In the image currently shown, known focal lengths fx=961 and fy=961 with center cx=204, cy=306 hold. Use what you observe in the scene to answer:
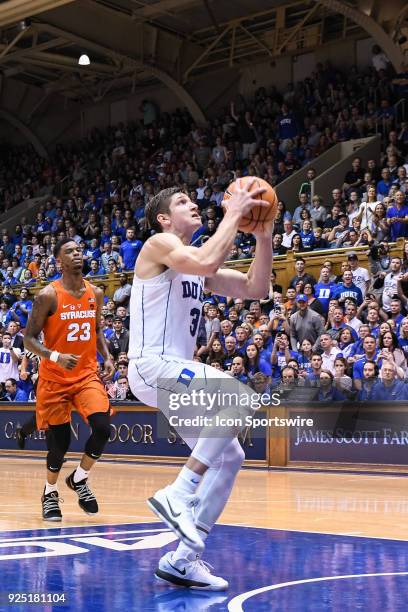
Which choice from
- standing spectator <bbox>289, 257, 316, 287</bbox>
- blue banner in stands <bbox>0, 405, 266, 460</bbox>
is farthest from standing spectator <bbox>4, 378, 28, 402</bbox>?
standing spectator <bbox>289, 257, 316, 287</bbox>

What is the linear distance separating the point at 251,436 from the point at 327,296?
2835mm

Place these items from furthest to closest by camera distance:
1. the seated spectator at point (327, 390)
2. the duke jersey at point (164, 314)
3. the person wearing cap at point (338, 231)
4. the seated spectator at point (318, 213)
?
the seated spectator at point (318, 213), the person wearing cap at point (338, 231), the seated spectator at point (327, 390), the duke jersey at point (164, 314)

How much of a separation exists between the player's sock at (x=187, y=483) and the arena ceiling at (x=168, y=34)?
20080 millimetres

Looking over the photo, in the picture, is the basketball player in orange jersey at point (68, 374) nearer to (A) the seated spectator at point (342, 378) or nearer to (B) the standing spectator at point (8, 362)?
(A) the seated spectator at point (342, 378)

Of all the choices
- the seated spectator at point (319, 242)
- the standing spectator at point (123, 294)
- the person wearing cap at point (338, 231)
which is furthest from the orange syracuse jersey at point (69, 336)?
the standing spectator at point (123, 294)

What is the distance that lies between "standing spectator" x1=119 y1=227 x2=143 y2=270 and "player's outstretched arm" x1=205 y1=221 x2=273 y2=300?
50.6 ft

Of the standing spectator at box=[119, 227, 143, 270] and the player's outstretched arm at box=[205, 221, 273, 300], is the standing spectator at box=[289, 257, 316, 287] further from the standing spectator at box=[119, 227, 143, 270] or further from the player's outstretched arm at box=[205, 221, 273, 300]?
the player's outstretched arm at box=[205, 221, 273, 300]

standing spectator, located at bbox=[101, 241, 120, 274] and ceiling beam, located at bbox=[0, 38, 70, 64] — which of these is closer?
standing spectator, located at bbox=[101, 241, 120, 274]

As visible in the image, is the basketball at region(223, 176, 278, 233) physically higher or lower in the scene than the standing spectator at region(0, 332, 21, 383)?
higher

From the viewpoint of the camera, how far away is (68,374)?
8141 millimetres

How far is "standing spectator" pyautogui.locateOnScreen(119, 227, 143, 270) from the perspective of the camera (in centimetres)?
2108

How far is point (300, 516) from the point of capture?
803cm

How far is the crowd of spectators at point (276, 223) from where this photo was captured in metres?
14.1

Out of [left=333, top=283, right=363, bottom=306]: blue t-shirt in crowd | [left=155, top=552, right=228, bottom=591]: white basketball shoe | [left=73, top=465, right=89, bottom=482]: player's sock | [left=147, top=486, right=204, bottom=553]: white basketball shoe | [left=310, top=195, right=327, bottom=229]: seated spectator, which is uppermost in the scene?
[left=310, top=195, right=327, bottom=229]: seated spectator
